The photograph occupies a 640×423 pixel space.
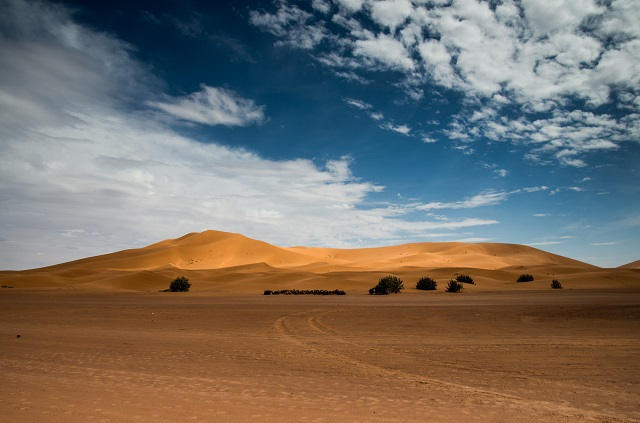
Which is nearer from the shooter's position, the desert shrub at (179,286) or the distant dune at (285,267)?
the desert shrub at (179,286)

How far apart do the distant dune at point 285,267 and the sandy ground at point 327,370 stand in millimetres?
24265

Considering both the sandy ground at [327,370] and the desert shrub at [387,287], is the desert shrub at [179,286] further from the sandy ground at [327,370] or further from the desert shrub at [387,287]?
the sandy ground at [327,370]

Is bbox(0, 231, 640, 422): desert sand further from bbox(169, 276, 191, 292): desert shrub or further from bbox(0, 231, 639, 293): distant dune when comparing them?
bbox(0, 231, 639, 293): distant dune

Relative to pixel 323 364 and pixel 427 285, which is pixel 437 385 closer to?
pixel 323 364

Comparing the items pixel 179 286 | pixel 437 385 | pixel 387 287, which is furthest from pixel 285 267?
pixel 437 385

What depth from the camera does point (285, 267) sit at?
6575 centimetres

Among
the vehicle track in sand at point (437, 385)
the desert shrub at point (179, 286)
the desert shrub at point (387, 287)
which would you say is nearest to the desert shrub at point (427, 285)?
the desert shrub at point (387, 287)

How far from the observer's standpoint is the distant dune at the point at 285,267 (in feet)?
136

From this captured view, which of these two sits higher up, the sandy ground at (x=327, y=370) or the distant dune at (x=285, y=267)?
the distant dune at (x=285, y=267)

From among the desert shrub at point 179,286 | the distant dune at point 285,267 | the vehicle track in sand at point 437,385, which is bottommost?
the vehicle track in sand at point 437,385

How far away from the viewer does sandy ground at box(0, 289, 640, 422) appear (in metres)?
5.69

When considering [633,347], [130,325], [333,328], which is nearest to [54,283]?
[130,325]

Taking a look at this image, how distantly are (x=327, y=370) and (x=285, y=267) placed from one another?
Result: 190ft

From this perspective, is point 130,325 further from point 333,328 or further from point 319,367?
point 319,367
